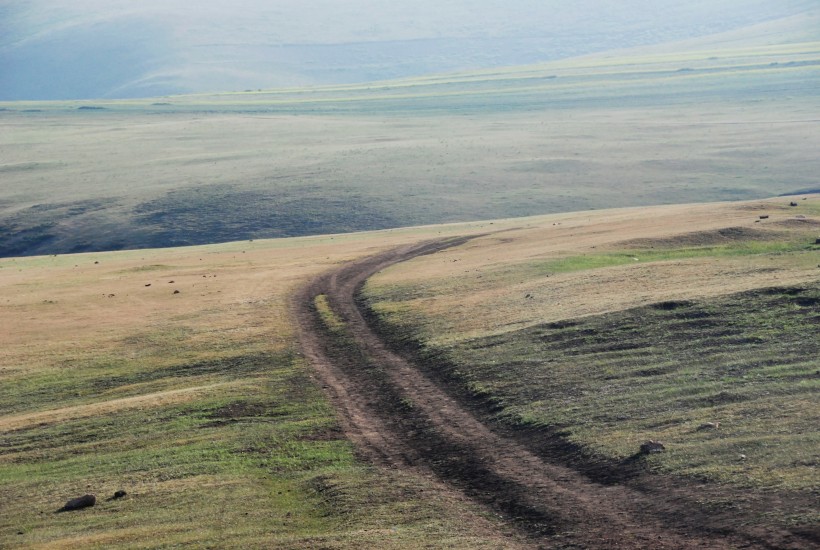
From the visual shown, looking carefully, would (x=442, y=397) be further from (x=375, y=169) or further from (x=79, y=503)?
(x=375, y=169)

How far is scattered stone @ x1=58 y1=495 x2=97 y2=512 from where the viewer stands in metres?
22.7

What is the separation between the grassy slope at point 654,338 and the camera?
Answer: 22.3m

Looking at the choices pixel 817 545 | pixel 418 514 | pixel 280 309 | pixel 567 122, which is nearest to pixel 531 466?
pixel 418 514

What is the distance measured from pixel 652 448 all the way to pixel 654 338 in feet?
28.9

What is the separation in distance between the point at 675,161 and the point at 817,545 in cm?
9772

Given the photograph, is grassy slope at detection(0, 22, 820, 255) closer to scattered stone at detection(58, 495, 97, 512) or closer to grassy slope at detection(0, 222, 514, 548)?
grassy slope at detection(0, 222, 514, 548)

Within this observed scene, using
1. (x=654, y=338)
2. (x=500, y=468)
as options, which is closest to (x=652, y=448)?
(x=500, y=468)

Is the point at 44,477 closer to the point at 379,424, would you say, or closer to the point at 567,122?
the point at 379,424

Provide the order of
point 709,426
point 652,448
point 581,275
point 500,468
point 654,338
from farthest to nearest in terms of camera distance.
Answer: point 581,275
point 654,338
point 709,426
point 500,468
point 652,448

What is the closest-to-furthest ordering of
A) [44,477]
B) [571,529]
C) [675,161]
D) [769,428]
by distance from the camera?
[571,529] < [769,428] < [44,477] < [675,161]

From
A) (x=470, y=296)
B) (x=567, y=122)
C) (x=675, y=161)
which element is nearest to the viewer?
(x=470, y=296)

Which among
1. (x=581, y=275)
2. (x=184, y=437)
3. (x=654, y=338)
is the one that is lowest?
(x=654, y=338)

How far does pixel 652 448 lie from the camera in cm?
2194

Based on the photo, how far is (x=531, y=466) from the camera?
2253 centimetres
